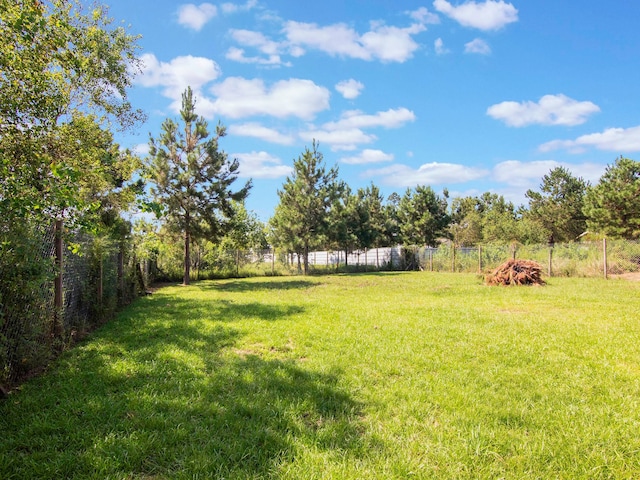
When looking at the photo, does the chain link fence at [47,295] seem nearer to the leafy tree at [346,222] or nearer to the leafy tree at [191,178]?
the leafy tree at [191,178]

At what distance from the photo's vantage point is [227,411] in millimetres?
2867

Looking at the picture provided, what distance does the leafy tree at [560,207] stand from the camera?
29.8 metres

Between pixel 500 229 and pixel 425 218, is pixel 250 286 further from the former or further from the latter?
pixel 500 229

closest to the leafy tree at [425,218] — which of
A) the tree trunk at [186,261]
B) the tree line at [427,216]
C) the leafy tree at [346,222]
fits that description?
the tree line at [427,216]

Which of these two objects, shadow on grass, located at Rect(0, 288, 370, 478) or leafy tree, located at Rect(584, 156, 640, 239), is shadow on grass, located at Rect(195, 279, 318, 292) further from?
leafy tree, located at Rect(584, 156, 640, 239)

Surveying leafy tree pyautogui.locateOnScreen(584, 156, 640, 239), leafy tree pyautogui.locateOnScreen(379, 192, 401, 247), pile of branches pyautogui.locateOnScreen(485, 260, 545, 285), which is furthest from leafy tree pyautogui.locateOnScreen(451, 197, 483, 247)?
pile of branches pyautogui.locateOnScreen(485, 260, 545, 285)

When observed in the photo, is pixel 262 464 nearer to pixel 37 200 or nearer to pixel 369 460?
pixel 369 460

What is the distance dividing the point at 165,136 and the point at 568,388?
1704 cm

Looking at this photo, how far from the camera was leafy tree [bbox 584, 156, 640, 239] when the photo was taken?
19.3m

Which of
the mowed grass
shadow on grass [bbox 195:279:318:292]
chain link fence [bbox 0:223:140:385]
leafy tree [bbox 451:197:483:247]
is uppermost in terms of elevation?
leafy tree [bbox 451:197:483:247]

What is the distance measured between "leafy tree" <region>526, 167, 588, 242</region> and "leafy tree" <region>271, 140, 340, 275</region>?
19125 millimetres

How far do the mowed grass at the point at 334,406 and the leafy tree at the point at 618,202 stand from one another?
59.4ft

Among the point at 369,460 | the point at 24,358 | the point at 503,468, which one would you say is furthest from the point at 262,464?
the point at 24,358

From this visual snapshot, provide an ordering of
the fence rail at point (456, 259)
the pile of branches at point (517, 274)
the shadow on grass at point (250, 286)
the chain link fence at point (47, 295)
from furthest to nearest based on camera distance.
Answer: the fence rail at point (456, 259), the shadow on grass at point (250, 286), the pile of branches at point (517, 274), the chain link fence at point (47, 295)
